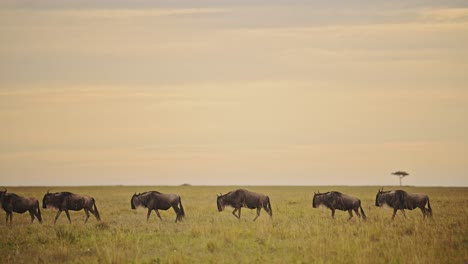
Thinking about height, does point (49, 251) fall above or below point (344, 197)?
below

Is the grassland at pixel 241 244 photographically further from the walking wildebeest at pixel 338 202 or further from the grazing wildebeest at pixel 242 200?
the grazing wildebeest at pixel 242 200

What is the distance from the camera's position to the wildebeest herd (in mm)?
26234

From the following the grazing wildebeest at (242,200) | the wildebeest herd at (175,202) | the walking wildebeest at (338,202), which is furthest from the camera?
the grazing wildebeest at (242,200)

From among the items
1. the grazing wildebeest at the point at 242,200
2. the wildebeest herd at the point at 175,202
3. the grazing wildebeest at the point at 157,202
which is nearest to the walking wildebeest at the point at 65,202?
the wildebeest herd at the point at 175,202

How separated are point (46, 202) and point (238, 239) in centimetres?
1114

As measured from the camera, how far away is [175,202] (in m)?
27.3

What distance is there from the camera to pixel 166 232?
2169 cm

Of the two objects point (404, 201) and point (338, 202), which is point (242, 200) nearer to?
point (338, 202)

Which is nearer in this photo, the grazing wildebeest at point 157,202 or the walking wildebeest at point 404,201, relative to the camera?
the grazing wildebeest at point 157,202

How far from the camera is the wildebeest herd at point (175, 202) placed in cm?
2623

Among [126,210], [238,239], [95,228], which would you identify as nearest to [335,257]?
[238,239]

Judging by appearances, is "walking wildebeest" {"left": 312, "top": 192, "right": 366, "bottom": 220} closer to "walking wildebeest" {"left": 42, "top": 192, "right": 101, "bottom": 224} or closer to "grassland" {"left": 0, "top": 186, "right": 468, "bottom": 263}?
"grassland" {"left": 0, "top": 186, "right": 468, "bottom": 263}

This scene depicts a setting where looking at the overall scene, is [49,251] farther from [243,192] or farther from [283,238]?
[243,192]

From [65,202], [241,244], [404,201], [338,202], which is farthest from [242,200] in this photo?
[241,244]
